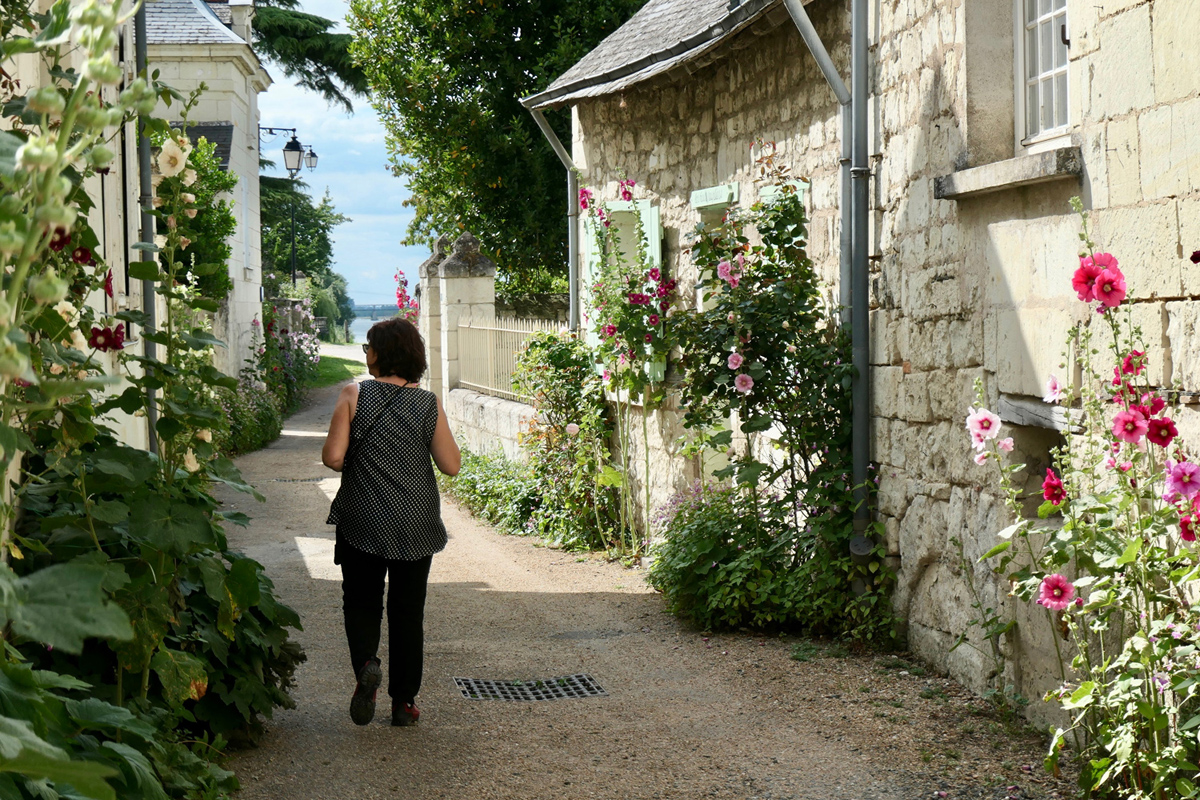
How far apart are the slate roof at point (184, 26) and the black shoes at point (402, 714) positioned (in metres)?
16.3

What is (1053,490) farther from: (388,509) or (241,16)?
(241,16)

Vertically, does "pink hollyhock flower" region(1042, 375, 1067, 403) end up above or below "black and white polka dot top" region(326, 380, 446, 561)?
above

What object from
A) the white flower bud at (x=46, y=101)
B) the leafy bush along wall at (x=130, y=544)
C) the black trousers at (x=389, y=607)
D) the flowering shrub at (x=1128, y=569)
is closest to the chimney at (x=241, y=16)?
the black trousers at (x=389, y=607)

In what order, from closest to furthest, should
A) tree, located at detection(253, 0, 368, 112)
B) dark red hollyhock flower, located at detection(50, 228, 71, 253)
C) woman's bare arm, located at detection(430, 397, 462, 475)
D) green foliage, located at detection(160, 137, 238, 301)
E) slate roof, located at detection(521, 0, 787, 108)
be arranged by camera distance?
dark red hollyhock flower, located at detection(50, 228, 71, 253) < woman's bare arm, located at detection(430, 397, 462, 475) < slate roof, located at detection(521, 0, 787, 108) < green foliage, located at detection(160, 137, 238, 301) < tree, located at detection(253, 0, 368, 112)

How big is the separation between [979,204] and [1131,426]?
5.43ft

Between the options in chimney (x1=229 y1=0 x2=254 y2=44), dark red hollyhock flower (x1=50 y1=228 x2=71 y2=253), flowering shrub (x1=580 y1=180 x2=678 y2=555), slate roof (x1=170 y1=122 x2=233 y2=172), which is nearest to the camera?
dark red hollyhock flower (x1=50 y1=228 x2=71 y2=253)

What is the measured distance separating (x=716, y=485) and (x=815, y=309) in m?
1.75

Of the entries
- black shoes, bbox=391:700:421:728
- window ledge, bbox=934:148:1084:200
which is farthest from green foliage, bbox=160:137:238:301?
window ledge, bbox=934:148:1084:200

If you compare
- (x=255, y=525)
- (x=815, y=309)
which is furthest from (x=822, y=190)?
(x=255, y=525)

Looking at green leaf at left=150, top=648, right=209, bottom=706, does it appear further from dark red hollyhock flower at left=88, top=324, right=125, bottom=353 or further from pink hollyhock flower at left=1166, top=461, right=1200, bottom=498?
pink hollyhock flower at left=1166, top=461, right=1200, bottom=498

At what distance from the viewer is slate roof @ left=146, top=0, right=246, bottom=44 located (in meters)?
18.7

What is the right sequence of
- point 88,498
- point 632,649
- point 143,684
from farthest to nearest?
point 632,649 < point 143,684 < point 88,498

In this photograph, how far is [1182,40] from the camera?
341 cm

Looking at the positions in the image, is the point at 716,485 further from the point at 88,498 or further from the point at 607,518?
Result: the point at 88,498
